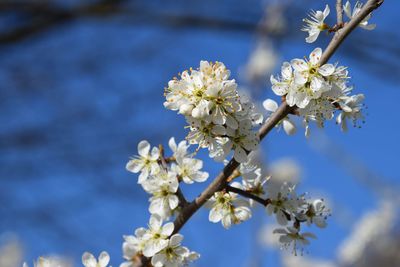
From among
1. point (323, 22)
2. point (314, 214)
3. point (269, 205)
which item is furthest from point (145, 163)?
point (323, 22)

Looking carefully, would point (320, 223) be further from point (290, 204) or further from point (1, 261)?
point (1, 261)

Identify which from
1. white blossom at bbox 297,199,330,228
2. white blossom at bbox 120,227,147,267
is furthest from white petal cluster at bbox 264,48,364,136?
white blossom at bbox 120,227,147,267

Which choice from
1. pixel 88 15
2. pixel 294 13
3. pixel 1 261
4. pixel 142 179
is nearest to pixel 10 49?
Result: pixel 88 15

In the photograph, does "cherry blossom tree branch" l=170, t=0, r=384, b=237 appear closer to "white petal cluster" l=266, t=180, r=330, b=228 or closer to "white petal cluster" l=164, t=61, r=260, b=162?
"white petal cluster" l=164, t=61, r=260, b=162

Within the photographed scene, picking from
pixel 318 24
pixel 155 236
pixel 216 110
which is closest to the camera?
pixel 216 110

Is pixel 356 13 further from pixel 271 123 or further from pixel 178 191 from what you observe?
pixel 178 191

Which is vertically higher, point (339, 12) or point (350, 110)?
point (339, 12)

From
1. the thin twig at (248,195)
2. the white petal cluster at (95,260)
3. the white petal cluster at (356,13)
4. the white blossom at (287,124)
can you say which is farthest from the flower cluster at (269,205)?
the white petal cluster at (356,13)
